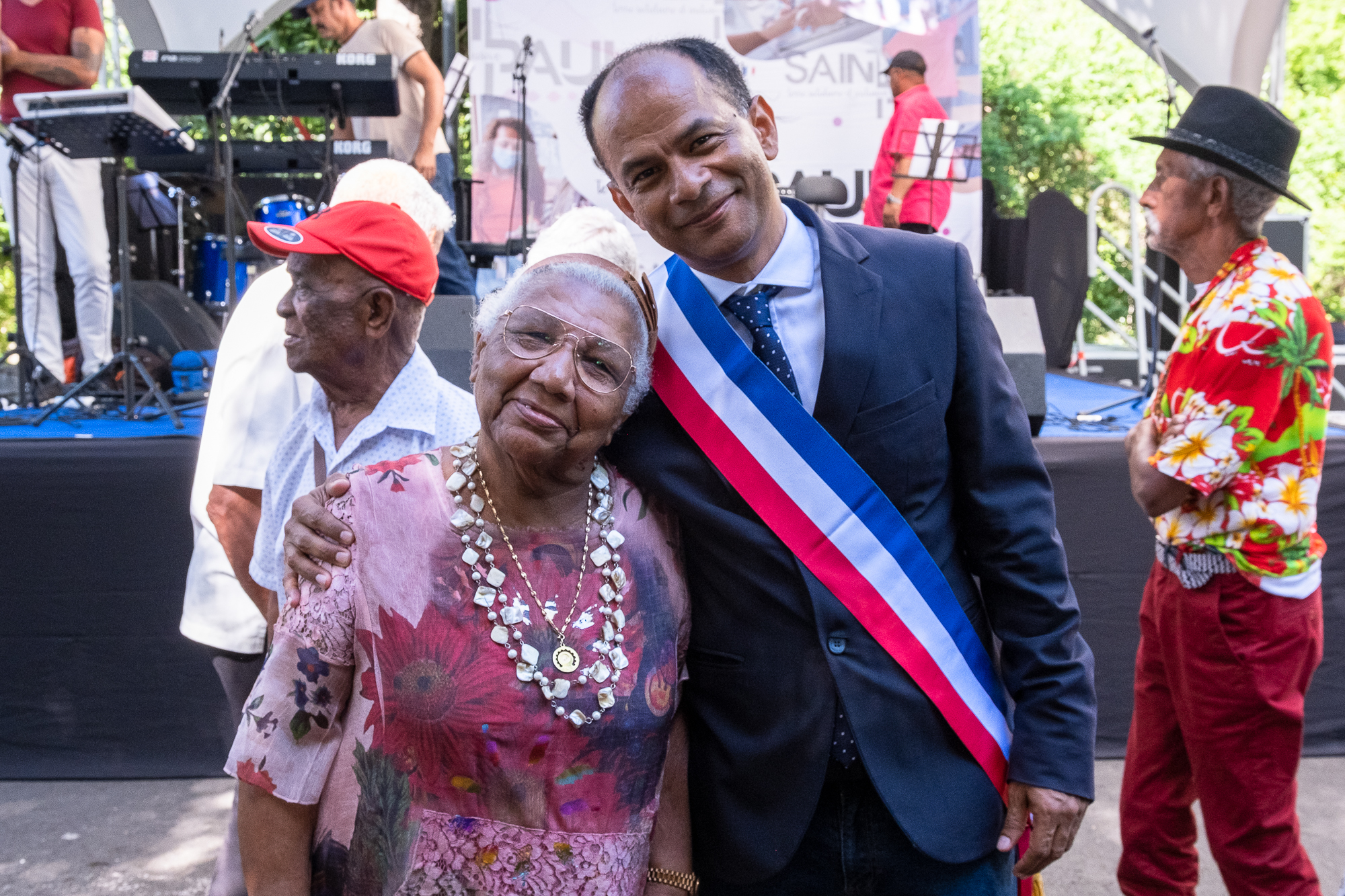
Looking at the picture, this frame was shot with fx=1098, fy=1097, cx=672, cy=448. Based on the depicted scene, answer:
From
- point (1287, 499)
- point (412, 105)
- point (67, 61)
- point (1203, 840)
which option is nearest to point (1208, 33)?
point (412, 105)

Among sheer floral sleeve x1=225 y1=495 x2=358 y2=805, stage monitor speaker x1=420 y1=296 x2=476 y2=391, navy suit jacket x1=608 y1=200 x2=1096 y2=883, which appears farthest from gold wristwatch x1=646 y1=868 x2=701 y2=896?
stage monitor speaker x1=420 y1=296 x2=476 y2=391

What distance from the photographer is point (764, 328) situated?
1.60m

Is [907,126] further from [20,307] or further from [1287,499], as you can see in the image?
[20,307]

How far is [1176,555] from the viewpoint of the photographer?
2721mm

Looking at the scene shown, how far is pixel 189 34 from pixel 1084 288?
23.6ft

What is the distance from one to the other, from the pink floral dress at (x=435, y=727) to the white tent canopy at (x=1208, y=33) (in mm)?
7473

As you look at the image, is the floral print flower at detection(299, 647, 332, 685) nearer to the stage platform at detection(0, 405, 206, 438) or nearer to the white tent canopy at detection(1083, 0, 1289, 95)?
the stage platform at detection(0, 405, 206, 438)

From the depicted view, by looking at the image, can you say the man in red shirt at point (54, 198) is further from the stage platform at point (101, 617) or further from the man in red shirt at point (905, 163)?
the man in red shirt at point (905, 163)

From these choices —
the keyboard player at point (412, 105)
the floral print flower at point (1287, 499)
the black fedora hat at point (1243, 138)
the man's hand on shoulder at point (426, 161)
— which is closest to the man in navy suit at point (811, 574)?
the floral print flower at point (1287, 499)

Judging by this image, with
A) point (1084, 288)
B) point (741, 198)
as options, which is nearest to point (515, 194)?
point (1084, 288)

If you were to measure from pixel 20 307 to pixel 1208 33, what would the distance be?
7.80m

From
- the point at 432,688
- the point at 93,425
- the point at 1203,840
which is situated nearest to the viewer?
the point at 432,688

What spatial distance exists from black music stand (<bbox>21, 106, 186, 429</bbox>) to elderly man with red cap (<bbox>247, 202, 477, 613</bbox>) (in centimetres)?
269

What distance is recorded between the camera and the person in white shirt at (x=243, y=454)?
2453 mm
